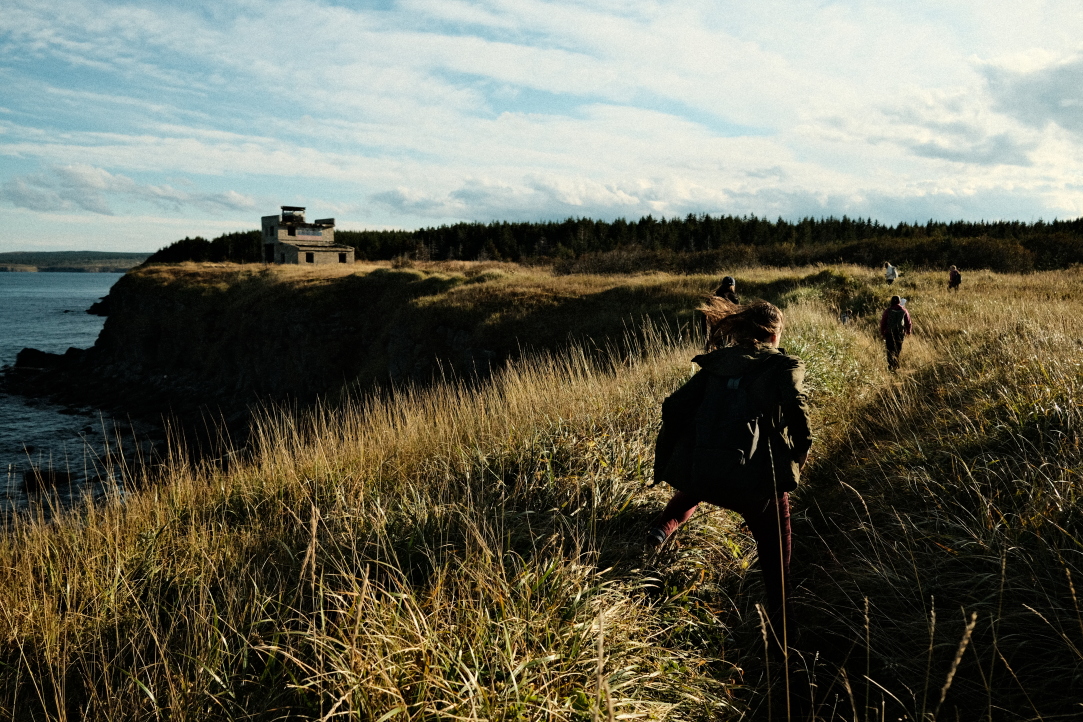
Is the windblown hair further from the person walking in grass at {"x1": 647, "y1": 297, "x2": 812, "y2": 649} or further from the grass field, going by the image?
the grass field

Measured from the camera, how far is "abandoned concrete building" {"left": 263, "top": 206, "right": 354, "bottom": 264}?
183 feet

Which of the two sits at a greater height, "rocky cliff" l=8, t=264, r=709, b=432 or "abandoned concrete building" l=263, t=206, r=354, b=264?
"abandoned concrete building" l=263, t=206, r=354, b=264

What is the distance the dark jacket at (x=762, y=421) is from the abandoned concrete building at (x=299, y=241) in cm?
5715

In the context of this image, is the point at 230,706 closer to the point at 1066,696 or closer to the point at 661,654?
the point at 661,654

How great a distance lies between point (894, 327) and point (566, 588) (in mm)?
9319

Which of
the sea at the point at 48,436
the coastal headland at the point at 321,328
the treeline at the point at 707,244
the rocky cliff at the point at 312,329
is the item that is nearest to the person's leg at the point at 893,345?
the coastal headland at the point at 321,328

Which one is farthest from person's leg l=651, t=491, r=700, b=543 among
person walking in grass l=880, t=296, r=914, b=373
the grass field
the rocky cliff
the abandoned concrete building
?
the abandoned concrete building

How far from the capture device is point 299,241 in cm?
5828

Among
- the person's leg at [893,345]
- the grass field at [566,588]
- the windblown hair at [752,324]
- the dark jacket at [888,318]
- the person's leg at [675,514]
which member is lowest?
the grass field at [566,588]

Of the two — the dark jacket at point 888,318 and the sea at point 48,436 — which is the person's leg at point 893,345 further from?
the sea at point 48,436

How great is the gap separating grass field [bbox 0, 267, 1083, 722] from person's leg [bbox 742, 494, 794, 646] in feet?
0.95

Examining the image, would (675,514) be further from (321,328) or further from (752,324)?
(321,328)

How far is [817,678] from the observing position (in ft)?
10.7

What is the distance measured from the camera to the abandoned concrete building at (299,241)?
55.8m
